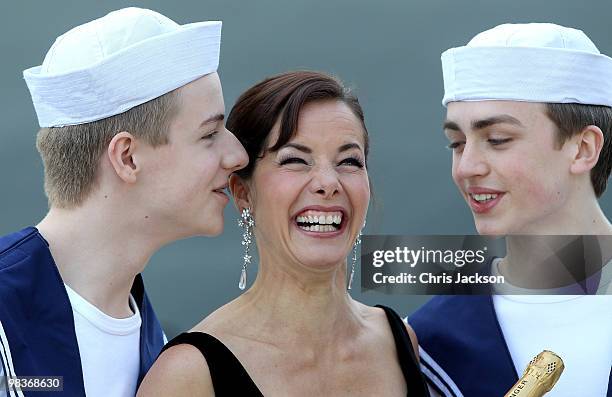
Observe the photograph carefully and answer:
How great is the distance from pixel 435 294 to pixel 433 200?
1.69 feet

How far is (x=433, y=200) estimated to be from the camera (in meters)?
3.19

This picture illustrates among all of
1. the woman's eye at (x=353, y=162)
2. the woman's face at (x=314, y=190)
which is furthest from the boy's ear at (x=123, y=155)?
the woman's eye at (x=353, y=162)

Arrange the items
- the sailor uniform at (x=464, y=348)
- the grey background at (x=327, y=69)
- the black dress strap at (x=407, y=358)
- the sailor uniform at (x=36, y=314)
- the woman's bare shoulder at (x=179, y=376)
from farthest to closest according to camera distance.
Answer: the grey background at (x=327, y=69) < the sailor uniform at (x=464, y=348) < the black dress strap at (x=407, y=358) < the woman's bare shoulder at (x=179, y=376) < the sailor uniform at (x=36, y=314)

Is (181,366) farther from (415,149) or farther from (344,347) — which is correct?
(415,149)

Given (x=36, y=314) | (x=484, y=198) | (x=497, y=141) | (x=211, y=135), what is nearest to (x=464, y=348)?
(x=484, y=198)

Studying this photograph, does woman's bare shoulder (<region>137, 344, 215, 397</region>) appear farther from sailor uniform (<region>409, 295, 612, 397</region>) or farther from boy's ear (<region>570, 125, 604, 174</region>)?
boy's ear (<region>570, 125, 604, 174</region>)

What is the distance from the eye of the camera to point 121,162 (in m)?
2.35

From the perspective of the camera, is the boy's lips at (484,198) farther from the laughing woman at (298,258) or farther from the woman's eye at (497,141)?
the laughing woman at (298,258)

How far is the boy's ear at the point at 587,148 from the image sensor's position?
257cm

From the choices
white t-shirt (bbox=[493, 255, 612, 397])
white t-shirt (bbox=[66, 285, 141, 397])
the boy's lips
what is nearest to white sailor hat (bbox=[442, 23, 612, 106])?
the boy's lips

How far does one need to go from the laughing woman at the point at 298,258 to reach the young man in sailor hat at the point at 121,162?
74 millimetres

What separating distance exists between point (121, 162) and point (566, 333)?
3.19ft

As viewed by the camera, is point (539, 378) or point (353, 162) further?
point (353, 162)

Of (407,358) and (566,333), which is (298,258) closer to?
(407,358)
